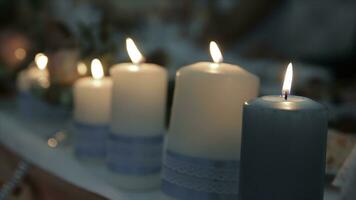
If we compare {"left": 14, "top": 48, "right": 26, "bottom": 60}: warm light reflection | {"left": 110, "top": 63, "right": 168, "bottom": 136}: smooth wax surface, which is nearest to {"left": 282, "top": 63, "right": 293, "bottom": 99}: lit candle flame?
{"left": 110, "top": 63, "right": 168, "bottom": 136}: smooth wax surface

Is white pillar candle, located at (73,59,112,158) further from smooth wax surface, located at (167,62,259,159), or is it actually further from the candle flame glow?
the candle flame glow

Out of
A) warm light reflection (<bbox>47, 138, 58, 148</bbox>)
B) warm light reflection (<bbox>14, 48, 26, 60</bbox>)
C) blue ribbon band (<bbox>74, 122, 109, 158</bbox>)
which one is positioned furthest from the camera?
warm light reflection (<bbox>14, 48, 26, 60</bbox>)

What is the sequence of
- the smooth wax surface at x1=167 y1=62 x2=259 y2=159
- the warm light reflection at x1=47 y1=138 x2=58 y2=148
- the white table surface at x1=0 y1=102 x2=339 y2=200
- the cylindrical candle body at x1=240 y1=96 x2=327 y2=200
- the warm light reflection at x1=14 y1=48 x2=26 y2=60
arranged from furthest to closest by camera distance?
the warm light reflection at x1=14 y1=48 x2=26 y2=60, the warm light reflection at x1=47 y1=138 x2=58 y2=148, the white table surface at x1=0 y1=102 x2=339 y2=200, the smooth wax surface at x1=167 y1=62 x2=259 y2=159, the cylindrical candle body at x1=240 y1=96 x2=327 y2=200

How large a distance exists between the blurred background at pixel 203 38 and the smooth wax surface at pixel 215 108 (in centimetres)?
43

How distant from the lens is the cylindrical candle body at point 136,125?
0.82 m

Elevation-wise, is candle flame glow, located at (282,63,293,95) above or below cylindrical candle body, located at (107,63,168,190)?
above

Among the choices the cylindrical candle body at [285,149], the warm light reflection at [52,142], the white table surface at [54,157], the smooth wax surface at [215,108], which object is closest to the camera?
the cylindrical candle body at [285,149]

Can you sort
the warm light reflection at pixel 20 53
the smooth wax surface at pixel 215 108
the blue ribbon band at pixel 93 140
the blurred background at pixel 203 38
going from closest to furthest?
the smooth wax surface at pixel 215 108, the blue ribbon band at pixel 93 140, the blurred background at pixel 203 38, the warm light reflection at pixel 20 53

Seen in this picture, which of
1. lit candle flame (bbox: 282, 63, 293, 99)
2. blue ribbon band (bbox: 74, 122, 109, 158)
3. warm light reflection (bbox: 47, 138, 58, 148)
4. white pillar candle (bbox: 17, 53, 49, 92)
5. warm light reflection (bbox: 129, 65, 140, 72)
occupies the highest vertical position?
lit candle flame (bbox: 282, 63, 293, 99)

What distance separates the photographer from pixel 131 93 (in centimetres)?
82

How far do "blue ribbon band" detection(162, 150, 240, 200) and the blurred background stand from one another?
44cm

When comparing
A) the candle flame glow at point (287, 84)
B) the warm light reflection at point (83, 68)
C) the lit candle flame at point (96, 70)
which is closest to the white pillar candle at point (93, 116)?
the lit candle flame at point (96, 70)

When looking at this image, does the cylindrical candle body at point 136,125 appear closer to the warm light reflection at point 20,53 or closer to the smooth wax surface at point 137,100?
the smooth wax surface at point 137,100

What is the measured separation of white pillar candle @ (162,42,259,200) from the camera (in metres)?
0.69
